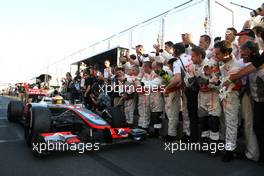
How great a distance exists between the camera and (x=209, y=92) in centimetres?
429

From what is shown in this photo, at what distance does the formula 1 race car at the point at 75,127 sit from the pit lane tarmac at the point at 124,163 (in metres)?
0.21

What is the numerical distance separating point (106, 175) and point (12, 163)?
1504 mm

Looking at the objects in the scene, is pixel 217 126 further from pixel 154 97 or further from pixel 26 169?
pixel 26 169

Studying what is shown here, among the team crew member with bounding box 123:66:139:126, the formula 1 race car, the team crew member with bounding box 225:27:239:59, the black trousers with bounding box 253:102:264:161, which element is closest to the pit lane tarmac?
the formula 1 race car

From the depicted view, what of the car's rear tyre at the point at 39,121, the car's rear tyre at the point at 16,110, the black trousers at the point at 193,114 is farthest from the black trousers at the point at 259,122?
the car's rear tyre at the point at 16,110

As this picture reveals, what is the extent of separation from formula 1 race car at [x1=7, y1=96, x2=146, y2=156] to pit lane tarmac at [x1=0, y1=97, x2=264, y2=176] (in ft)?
0.68

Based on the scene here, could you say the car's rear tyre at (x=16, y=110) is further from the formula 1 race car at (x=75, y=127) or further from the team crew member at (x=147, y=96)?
the team crew member at (x=147, y=96)

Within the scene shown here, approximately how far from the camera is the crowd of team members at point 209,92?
3740 mm

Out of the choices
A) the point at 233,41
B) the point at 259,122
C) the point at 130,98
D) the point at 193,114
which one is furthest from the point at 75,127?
the point at 233,41

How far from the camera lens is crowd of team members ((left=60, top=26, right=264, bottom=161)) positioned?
3.74 metres

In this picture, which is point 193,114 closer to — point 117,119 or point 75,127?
point 117,119

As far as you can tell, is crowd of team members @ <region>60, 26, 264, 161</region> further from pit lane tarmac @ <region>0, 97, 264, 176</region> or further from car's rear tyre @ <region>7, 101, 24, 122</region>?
car's rear tyre @ <region>7, 101, 24, 122</region>

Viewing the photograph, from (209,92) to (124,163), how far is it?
178cm

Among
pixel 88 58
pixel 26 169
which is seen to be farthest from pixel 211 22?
pixel 88 58
